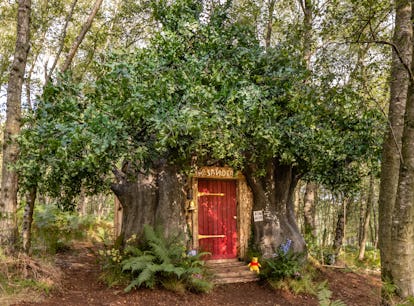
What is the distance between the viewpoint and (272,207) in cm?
865

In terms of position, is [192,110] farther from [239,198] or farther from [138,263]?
[239,198]

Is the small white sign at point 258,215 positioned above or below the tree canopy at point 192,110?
below

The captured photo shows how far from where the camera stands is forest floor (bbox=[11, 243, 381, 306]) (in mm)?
5973

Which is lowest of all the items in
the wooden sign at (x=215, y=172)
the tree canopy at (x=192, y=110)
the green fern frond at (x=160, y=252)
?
the green fern frond at (x=160, y=252)

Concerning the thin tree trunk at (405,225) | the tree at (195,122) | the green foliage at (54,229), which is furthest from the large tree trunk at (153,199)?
the thin tree trunk at (405,225)

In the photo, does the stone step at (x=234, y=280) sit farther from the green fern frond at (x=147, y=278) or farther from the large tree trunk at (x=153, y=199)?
the green fern frond at (x=147, y=278)

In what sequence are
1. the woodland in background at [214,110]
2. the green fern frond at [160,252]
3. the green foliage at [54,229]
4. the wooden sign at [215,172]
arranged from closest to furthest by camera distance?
the woodland in background at [214,110]
the green fern frond at [160,252]
the wooden sign at [215,172]
the green foliage at [54,229]

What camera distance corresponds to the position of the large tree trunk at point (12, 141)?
20.7 ft

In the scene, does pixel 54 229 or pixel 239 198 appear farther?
pixel 54 229

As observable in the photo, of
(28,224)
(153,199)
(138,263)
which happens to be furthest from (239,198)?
(28,224)

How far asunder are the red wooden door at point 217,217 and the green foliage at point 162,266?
1450 mm

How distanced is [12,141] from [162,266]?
3.63 meters

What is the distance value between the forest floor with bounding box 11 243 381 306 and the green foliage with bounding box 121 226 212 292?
201 mm

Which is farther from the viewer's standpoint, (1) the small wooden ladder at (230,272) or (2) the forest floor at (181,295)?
(1) the small wooden ladder at (230,272)
